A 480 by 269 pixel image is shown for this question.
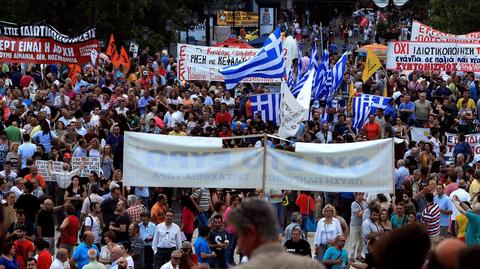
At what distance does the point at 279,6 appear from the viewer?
66438 mm

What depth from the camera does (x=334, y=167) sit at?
47.7 feet

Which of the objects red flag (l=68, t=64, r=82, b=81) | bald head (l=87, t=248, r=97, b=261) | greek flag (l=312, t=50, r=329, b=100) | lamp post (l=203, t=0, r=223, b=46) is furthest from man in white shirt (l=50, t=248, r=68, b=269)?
lamp post (l=203, t=0, r=223, b=46)

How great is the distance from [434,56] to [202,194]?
1267 cm

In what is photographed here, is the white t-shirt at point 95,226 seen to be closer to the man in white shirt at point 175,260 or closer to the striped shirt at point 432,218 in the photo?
the man in white shirt at point 175,260

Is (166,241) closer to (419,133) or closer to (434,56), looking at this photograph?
(419,133)

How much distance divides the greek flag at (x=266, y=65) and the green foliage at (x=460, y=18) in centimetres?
2142

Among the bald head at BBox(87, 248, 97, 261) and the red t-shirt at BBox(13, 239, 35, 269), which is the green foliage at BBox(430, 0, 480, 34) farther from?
the bald head at BBox(87, 248, 97, 261)

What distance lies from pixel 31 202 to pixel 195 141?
371cm

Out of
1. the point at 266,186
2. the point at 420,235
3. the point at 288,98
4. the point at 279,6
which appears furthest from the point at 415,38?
the point at 279,6

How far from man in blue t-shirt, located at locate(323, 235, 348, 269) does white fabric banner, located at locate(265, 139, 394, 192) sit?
89 cm

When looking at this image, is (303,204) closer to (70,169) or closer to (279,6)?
(70,169)

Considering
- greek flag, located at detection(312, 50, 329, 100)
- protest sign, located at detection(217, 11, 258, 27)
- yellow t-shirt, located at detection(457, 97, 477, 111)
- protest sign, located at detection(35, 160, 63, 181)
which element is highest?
protest sign, located at detection(217, 11, 258, 27)

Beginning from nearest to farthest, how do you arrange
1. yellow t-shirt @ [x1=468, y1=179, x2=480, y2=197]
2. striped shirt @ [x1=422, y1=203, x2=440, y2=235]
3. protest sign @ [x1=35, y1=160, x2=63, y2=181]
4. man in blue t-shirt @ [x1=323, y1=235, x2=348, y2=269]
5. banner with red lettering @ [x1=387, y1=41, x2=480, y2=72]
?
1. man in blue t-shirt @ [x1=323, y1=235, x2=348, y2=269]
2. striped shirt @ [x1=422, y1=203, x2=440, y2=235]
3. yellow t-shirt @ [x1=468, y1=179, x2=480, y2=197]
4. protest sign @ [x1=35, y1=160, x2=63, y2=181]
5. banner with red lettering @ [x1=387, y1=41, x2=480, y2=72]

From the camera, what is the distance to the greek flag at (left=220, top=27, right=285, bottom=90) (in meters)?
25.5
